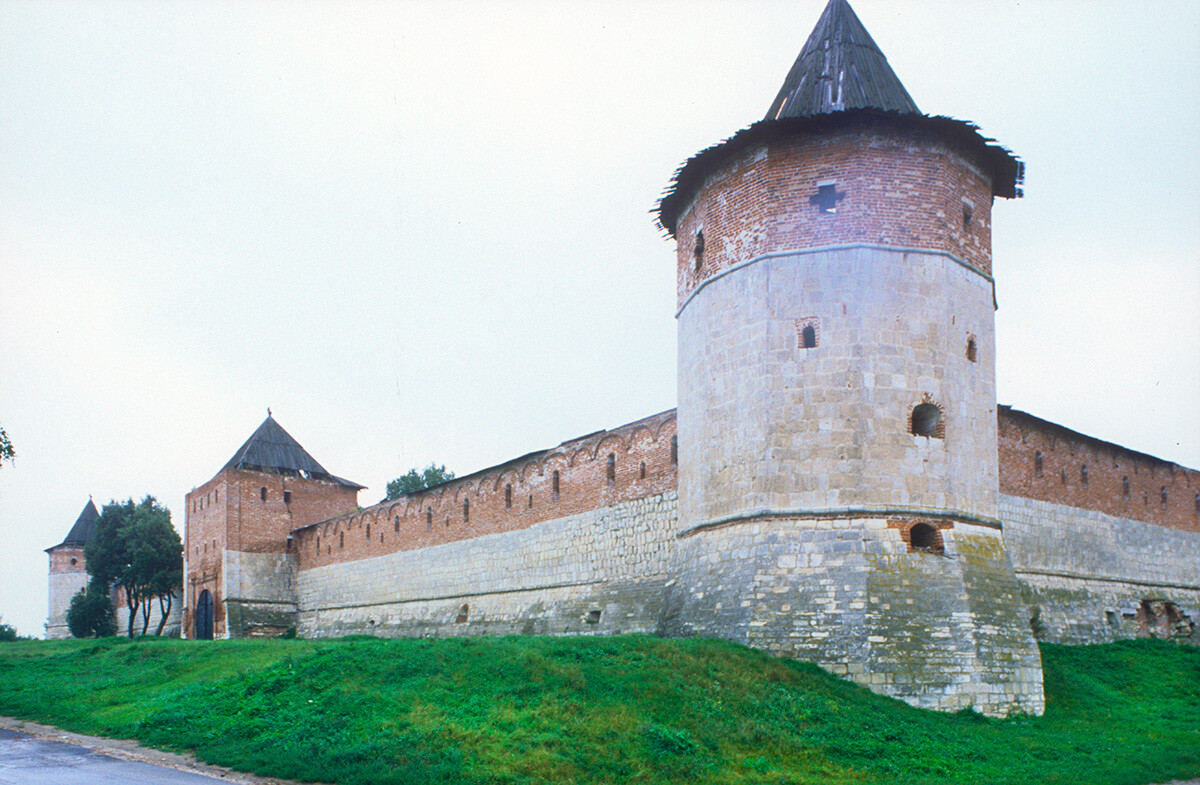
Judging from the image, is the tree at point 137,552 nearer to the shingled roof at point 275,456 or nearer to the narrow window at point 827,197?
the shingled roof at point 275,456

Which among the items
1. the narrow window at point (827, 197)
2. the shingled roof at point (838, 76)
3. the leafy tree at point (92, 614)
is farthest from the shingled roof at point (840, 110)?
the leafy tree at point (92, 614)

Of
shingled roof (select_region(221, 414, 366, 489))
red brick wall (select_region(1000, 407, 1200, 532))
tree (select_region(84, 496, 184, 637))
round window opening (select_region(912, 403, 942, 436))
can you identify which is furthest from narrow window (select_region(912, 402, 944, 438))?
tree (select_region(84, 496, 184, 637))

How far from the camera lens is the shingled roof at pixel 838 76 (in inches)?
634

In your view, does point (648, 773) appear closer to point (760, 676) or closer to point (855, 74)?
point (760, 676)

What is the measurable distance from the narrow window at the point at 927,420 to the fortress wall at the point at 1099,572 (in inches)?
199

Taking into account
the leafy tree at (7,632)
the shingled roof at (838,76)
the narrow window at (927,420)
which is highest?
the shingled roof at (838,76)

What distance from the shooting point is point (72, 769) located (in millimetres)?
10594

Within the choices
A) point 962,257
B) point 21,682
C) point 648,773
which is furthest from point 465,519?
point 648,773

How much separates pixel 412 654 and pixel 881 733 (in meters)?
6.03

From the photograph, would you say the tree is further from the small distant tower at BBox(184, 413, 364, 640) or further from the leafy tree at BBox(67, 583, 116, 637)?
the small distant tower at BBox(184, 413, 364, 640)

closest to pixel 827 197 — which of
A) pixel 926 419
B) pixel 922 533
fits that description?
pixel 926 419

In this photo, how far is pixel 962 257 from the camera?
16.1 metres

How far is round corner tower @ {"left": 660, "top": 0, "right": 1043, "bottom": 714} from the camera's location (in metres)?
14.1

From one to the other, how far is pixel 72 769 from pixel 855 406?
11071 millimetres
